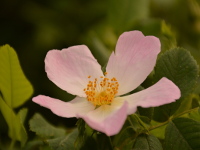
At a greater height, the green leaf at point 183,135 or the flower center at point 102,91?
the flower center at point 102,91

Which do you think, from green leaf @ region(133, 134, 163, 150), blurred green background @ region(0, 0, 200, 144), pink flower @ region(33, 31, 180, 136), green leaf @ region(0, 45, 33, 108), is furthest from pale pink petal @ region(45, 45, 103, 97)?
blurred green background @ region(0, 0, 200, 144)

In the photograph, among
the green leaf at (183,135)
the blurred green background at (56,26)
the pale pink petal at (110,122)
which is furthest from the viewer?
the blurred green background at (56,26)

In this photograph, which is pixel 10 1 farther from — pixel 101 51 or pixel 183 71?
pixel 183 71

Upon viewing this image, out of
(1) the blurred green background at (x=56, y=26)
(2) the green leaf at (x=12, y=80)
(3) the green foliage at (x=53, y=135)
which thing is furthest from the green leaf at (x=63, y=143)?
(1) the blurred green background at (x=56, y=26)

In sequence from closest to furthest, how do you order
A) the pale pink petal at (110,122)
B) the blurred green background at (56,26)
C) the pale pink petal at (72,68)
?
the pale pink petal at (110,122)
the pale pink petal at (72,68)
the blurred green background at (56,26)

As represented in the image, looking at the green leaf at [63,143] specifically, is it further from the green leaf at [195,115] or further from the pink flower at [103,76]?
the green leaf at [195,115]

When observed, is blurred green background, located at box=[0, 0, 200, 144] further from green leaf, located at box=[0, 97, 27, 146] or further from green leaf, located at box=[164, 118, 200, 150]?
green leaf, located at box=[164, 118, 200, 150]

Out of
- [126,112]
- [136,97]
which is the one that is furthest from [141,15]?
[126,112]

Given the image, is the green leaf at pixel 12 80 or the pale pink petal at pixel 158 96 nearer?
the pale pink petal at pixel 158 96
